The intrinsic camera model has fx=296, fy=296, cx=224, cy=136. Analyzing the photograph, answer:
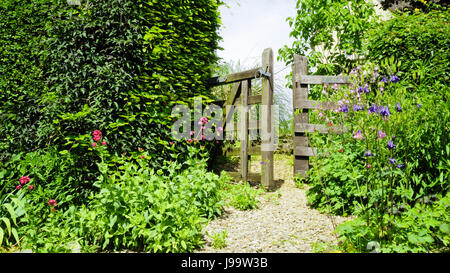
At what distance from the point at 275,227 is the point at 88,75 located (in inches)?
116

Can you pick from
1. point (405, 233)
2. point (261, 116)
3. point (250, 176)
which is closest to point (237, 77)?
point (261, 116)

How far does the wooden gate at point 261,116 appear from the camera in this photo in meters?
4.82

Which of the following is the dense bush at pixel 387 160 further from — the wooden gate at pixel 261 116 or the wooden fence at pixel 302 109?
the wooden fence at pixel 302 109

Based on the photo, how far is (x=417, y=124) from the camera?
121 inches

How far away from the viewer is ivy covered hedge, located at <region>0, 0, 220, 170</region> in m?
3.64

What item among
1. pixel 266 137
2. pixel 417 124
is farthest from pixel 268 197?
pixel 417 124

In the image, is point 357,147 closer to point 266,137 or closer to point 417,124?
point 417,124

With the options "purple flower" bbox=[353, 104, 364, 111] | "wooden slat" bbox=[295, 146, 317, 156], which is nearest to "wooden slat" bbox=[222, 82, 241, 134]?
"wooden slat" bbox=[295, 146, 317, 156]

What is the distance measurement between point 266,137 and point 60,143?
2.97 m

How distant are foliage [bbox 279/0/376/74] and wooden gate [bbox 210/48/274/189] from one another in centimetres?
189

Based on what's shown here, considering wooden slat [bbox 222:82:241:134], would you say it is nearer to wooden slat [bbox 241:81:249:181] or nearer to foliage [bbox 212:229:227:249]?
wooden slat [bbox 241:81:249:181]

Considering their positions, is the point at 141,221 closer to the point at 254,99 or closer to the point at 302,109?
the point at 254,99

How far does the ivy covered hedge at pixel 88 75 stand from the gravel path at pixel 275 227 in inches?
53.8
